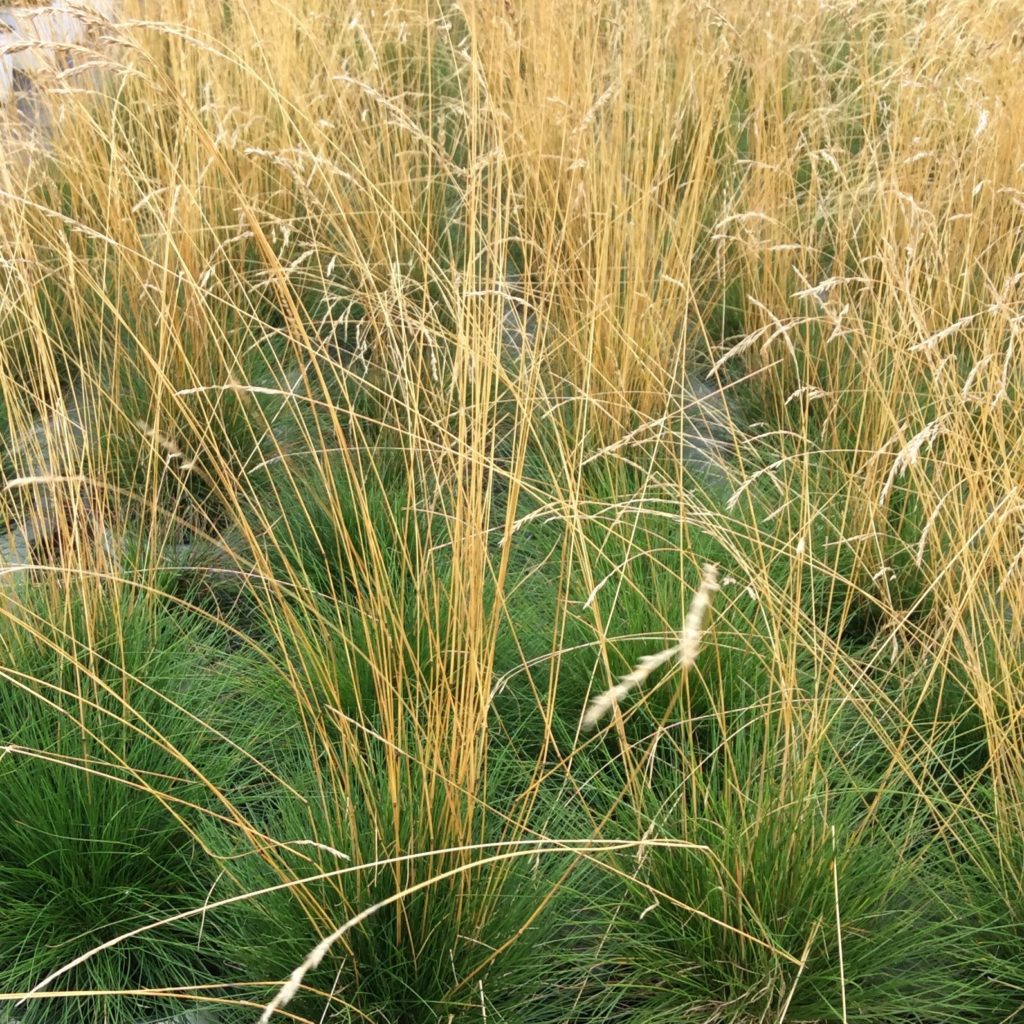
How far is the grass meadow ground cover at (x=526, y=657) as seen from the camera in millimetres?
1346

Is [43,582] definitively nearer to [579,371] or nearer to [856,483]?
[579,371]

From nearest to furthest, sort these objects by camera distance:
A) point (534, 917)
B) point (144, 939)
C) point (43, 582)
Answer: point (534, 917)
point (144, 939)
point (43, 582)

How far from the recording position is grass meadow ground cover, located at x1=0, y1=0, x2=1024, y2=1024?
1346mm

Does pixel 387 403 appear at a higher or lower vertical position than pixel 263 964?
higher

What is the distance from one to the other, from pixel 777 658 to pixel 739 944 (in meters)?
0.34

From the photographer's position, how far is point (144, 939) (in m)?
1.45

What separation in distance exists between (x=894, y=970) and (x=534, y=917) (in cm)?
48

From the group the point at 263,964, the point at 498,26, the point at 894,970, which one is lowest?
the point at 894,970

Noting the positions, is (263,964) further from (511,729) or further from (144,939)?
(511,729)

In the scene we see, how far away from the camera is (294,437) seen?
253cm

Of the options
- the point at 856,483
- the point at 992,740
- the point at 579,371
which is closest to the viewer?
the point at 992,740

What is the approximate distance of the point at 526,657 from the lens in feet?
6.24

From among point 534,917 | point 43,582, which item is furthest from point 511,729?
point 43,582

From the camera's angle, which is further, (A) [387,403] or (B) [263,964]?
(A) [387,403]
